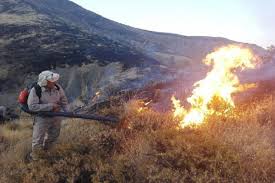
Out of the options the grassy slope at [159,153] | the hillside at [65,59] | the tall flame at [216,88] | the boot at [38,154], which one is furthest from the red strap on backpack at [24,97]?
the hillside at [65,59]

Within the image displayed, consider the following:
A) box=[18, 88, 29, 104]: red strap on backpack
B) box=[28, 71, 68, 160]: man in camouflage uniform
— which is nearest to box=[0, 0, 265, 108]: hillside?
box=[28, 71, 68, 160]: man in camouflage uniform

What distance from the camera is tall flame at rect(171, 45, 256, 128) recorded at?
949cm

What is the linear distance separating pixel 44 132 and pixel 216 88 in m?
3.93

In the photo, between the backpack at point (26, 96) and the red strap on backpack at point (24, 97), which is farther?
the red strap on backpack at point (24, 97)

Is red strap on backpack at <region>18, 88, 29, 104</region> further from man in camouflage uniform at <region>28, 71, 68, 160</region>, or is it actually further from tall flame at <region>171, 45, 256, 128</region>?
tall flame at <region>171, 45, 256, 128</region>

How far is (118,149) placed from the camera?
30.0ft

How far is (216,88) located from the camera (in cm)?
1016

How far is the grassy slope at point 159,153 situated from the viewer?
7098 mm

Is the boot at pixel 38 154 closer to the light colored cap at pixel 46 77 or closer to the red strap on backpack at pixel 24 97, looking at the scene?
the red strap on backpack at pixel 24 97

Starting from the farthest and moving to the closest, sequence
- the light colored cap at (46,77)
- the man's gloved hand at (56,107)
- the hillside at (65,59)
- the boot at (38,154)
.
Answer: the hillside at (65,59)
the man's gloved hand at (56,107)
the light colored cap at (46,77)
the boot at (38,154)

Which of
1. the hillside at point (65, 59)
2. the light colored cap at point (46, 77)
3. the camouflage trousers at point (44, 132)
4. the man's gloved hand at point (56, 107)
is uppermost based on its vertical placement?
the light colored cap at point (46, 77)

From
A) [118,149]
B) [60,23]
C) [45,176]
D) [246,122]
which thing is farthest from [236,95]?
[60,23]

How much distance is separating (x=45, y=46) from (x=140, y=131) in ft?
67.7

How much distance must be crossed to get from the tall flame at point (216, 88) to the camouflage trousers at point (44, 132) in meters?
2.75
